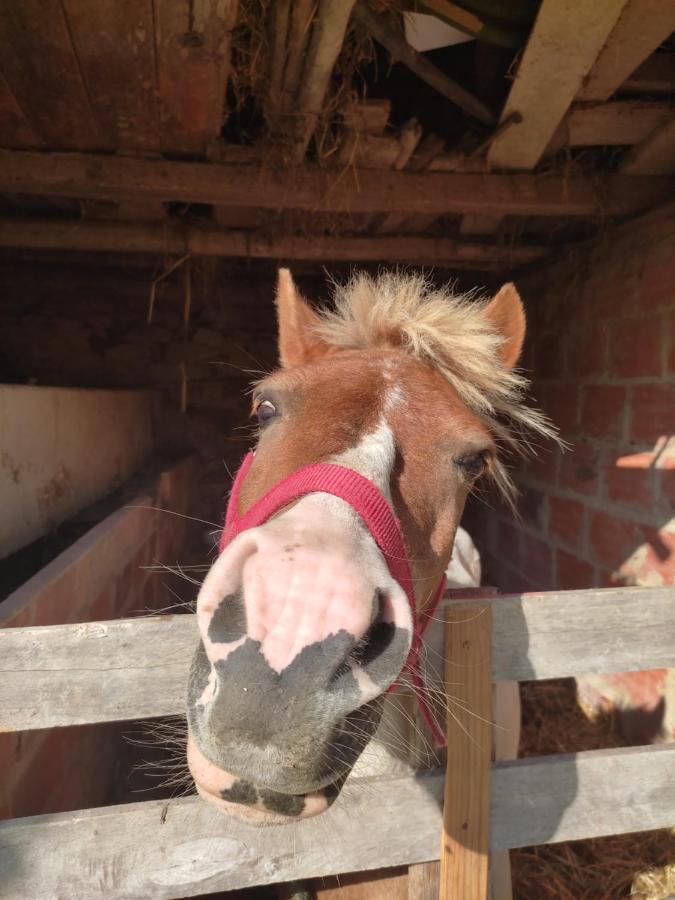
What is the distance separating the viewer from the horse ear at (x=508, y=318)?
191cm

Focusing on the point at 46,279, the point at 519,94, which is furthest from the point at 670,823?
the point at 46,279

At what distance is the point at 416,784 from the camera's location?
1.28 m

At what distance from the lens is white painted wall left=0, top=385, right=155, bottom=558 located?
2.05m

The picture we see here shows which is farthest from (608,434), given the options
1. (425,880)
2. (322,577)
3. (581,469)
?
(322,577)

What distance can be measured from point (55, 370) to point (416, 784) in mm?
5114

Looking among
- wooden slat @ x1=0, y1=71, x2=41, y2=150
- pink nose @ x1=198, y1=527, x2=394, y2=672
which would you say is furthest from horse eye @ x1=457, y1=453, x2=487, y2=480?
wooden slat @ x1=0, y1=71, x2=41, y2=150

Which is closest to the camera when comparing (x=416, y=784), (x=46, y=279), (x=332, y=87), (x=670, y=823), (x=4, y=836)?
A: (x=4, y=836)

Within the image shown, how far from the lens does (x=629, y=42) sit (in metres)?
1.87

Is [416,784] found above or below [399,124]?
below

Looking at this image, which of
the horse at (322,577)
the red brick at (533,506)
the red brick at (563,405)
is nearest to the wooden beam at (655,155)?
the red brick at (563,405)

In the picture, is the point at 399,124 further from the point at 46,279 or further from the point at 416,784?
the point at 46,279

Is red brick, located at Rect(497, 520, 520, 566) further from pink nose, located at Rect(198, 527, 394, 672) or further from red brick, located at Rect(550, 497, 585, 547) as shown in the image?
pink nose, located at Rect(198, 527, 394, 672)

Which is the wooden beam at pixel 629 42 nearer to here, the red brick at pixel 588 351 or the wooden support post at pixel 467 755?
the red brick at pixel 588 351

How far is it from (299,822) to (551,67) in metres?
2.46
